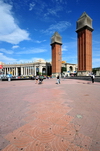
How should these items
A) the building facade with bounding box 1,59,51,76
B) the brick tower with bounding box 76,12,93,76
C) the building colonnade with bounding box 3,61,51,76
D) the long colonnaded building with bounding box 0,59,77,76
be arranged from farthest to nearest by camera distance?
1. the building colonnade with bounding box 3,61,51,76
2. the building facade with bounding box 1,59,51,76
3. the long colonnaded building with bounding box 0,59,77,76
4. the brick tower with bounding box 76,12,93,76

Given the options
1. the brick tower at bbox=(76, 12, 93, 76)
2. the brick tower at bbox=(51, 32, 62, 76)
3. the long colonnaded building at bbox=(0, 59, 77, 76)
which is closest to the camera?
the brick tower at bbox=(76, 12, 93, 76)

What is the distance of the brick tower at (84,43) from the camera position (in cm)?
3860

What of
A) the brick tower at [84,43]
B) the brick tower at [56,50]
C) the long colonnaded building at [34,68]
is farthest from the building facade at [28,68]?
the brick tower at [84,43]

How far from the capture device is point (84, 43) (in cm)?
3972

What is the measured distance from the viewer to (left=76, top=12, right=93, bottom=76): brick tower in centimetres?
3860

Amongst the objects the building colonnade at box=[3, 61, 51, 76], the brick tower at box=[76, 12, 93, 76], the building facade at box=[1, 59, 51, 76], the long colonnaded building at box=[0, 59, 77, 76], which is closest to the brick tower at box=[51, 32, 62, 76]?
the brick tower at box=[76, 12, 93, 76]

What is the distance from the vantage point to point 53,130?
2502 mm

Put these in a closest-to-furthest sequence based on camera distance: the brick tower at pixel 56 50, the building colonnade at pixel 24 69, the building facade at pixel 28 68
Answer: the brick tower at pixel 56 50 < the building facade at pixel 28 68 < the building colonnade at pixel 24 69

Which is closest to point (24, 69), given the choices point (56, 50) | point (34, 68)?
point (34, 68)

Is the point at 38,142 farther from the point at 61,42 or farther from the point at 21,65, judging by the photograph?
the point at 21,65

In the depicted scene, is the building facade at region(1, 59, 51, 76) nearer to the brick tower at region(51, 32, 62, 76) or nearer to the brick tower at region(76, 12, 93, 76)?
the brick tower at region(51, 32, 62, 76)

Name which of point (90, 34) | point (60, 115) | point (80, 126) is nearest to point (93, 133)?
point (80, 126)

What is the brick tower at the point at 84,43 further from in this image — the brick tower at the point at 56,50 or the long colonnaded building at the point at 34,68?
the long colonnaded building at the point at 34,68

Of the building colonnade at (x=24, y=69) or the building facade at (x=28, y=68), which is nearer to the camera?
the building facade at (x=28, y=68)
